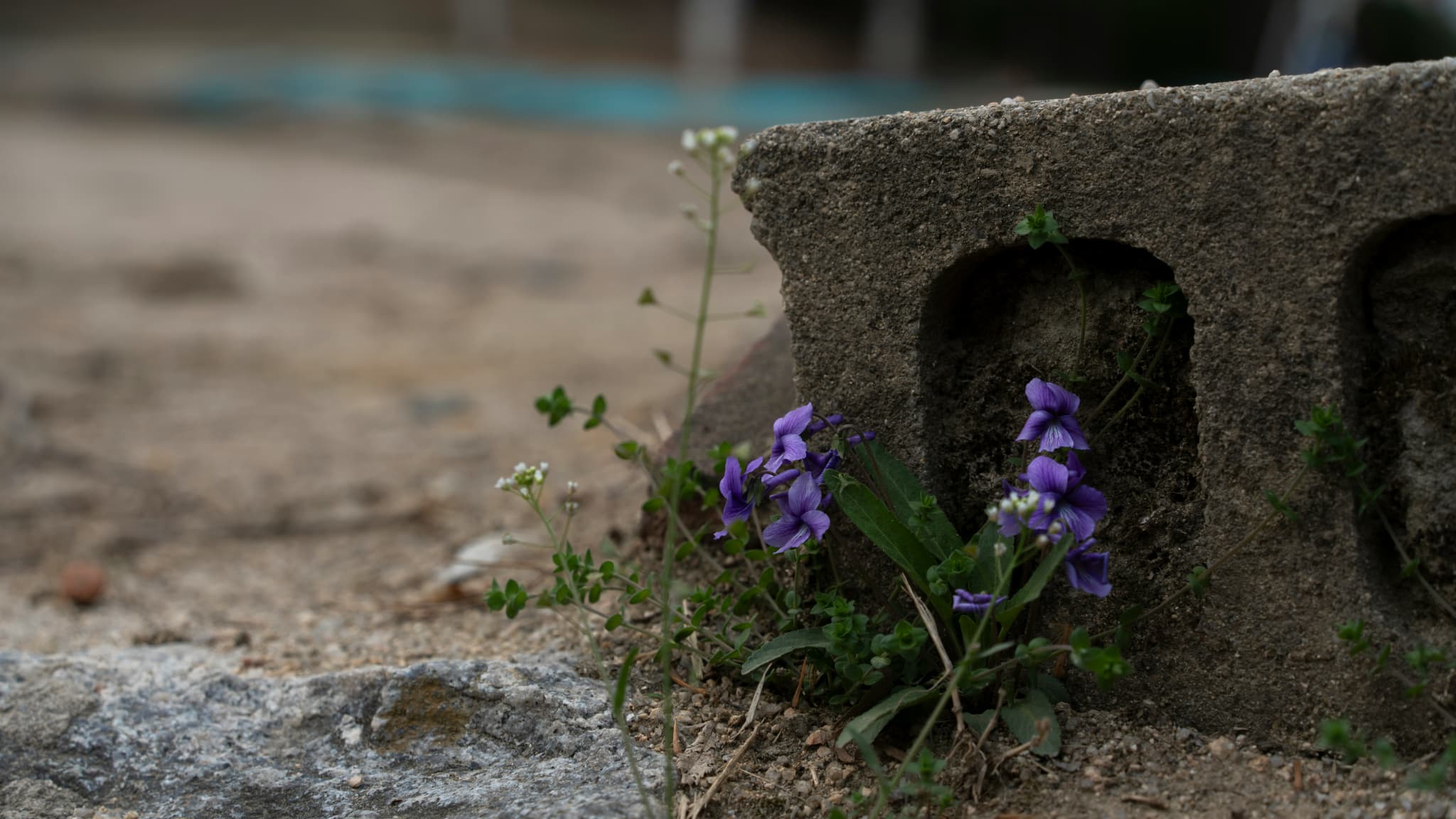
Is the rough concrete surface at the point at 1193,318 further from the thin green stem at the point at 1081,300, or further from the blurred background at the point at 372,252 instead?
the blurred background at the point at 372,252

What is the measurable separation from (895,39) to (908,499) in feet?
60.6

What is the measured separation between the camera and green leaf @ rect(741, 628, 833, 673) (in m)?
1.77

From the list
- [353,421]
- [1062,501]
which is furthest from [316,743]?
[353,421]

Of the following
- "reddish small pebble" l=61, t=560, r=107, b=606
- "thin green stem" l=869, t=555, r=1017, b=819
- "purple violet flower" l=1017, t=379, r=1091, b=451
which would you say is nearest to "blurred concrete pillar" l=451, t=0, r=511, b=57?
"reddish small pebble" l=61, t=560, r=107, b=606

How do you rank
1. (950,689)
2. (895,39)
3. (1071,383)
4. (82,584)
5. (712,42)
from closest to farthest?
(950,689), (1071,383), (82,584), (712,42), (895,39)

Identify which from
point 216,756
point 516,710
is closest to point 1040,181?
point 516,710

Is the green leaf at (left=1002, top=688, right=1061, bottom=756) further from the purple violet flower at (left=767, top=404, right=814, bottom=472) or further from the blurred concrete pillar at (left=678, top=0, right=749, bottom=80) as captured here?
the blurred concrete pillar at (left=678, top=0, right=749, bottom=80)

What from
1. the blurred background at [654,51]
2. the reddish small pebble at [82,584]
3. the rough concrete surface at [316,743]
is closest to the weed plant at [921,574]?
the rough concrete surface at [316,743]

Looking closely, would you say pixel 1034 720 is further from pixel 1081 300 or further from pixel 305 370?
pixel 305 370

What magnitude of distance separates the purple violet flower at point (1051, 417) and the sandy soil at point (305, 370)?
3.45 feet

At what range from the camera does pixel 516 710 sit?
189cm

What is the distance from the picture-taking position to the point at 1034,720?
1.64 meters

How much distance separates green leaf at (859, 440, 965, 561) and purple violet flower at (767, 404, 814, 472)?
4.0 inches

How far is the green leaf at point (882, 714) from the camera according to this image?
5.44 ft
